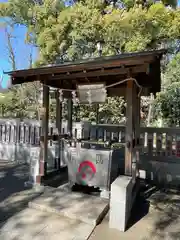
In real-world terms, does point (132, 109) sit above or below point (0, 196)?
above

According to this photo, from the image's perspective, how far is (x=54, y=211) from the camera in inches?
118

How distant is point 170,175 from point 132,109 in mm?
2111

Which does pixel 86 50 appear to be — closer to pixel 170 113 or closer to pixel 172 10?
pixel 172 10

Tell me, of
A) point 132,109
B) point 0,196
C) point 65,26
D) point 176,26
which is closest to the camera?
point 132,109

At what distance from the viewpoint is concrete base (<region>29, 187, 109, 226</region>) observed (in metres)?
2.86

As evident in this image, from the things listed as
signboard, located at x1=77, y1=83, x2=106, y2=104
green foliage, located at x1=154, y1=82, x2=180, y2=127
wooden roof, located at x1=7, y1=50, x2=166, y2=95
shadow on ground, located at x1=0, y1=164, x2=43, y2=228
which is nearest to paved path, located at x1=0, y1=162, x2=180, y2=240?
shadow on ground, located at x1=0, y1=164, x2=43, y2=228

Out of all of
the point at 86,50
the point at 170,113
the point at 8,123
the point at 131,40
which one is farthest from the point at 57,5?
the point at 170,113

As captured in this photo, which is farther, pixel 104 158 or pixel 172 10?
pixel 172 10

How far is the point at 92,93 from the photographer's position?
12.1 ft

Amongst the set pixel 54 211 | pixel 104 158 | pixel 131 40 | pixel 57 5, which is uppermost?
pixel 57 5

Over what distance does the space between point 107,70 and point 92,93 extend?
493 millimetres

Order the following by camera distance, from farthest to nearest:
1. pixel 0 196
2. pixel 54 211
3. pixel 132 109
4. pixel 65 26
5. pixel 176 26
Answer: pixel 65 26, pixel 176 26, pixel 0 196, pixel 132 109, pixel 54 211

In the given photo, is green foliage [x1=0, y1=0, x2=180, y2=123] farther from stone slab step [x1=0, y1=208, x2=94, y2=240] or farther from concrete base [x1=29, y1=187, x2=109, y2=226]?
stone slab step [x1=0, y1=208, x2=94, y2=240]

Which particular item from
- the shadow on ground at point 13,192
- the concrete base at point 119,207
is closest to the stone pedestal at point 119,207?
the concrete base at point 119,207
